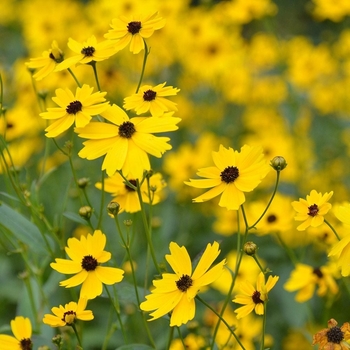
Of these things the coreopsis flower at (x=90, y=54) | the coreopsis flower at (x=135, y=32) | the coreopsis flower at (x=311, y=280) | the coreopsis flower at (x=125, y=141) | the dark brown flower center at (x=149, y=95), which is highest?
the coreopsis flower at (x=135, y=32)

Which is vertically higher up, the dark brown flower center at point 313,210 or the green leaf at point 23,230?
the dark brown flower center at point 313,210

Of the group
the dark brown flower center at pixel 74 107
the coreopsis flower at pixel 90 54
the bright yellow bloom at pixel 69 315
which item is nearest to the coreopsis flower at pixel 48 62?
the coreopsis flower at pixel 90 54

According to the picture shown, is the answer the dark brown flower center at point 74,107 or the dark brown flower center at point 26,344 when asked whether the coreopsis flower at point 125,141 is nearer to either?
the dark brown flower center at point 74,107

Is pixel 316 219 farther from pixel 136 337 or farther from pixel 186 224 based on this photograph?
pixel 186 224

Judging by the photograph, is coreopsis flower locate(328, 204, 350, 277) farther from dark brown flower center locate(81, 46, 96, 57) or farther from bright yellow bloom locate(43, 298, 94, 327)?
dark brown flower center locate(81, 46, 96, 57)

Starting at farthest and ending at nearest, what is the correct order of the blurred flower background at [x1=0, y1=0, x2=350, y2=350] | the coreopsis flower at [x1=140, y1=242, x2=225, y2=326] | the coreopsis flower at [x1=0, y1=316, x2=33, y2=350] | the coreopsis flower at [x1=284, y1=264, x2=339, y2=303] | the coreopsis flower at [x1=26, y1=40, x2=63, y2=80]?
1. the blurred flower background at [x1=0, y1=0, x2=350, y2=350]
2. the coreopsis flower at [x1=284, y1=264, x2=339, y2=303]
3. the coreopsis flower at [x1=26, y1=40, x2=63, y2=80]
4. the coreopsis flower at [x1=0, y1=316, x2=33, y2=350]
5. the coreopsis flower at [x1=140, y1=242, x2=225, y2=326]

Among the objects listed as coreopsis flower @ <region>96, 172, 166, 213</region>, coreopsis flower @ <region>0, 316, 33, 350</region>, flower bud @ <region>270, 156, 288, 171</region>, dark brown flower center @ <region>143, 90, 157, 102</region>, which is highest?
dark brown flower center @ <region>143, 90, 157, 102</region>

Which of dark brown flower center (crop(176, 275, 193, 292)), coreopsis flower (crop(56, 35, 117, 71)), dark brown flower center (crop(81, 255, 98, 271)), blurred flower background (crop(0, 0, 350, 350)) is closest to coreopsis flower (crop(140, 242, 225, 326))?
dark brown flower center (crop(176, 275, 193, 292))
